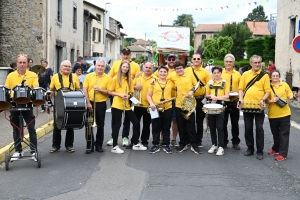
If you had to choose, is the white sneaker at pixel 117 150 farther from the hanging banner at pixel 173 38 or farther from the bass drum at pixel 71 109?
the hanging banner at pixel 173 38

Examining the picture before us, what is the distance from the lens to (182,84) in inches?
318

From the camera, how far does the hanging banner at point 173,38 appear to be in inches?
898

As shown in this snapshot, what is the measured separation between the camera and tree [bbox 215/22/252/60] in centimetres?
6775

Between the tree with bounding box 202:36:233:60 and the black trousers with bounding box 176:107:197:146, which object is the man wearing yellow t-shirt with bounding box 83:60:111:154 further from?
the tree with bounding box 202:36:233:60

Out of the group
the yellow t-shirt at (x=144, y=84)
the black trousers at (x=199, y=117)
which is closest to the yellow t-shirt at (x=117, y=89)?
the yellow t-shirt at (x=144, y=84)

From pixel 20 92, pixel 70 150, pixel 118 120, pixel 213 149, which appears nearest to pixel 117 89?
pixel 118 120

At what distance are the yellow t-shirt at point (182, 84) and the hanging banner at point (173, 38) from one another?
580 inches

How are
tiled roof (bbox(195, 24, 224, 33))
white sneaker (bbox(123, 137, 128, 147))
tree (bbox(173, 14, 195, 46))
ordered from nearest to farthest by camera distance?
white sneaker (bbox(123, 137, 128, 147))
tiled roof (bbox(195, 24, 224, 33))
tree (bbox(173, 14, 195, 46))

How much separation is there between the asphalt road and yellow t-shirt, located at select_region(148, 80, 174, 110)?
39.4 inches

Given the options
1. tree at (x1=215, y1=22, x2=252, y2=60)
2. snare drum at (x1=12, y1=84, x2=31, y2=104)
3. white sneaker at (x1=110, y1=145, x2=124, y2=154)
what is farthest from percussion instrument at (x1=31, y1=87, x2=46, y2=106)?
tree at (x1=215, y1=22, x2=252, y2=60)

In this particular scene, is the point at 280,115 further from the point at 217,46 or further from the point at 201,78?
the point at 217,46

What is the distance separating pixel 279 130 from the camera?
7.98 metres

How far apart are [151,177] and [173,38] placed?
1725 cm

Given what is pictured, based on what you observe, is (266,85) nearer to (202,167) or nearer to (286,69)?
(202,167)
